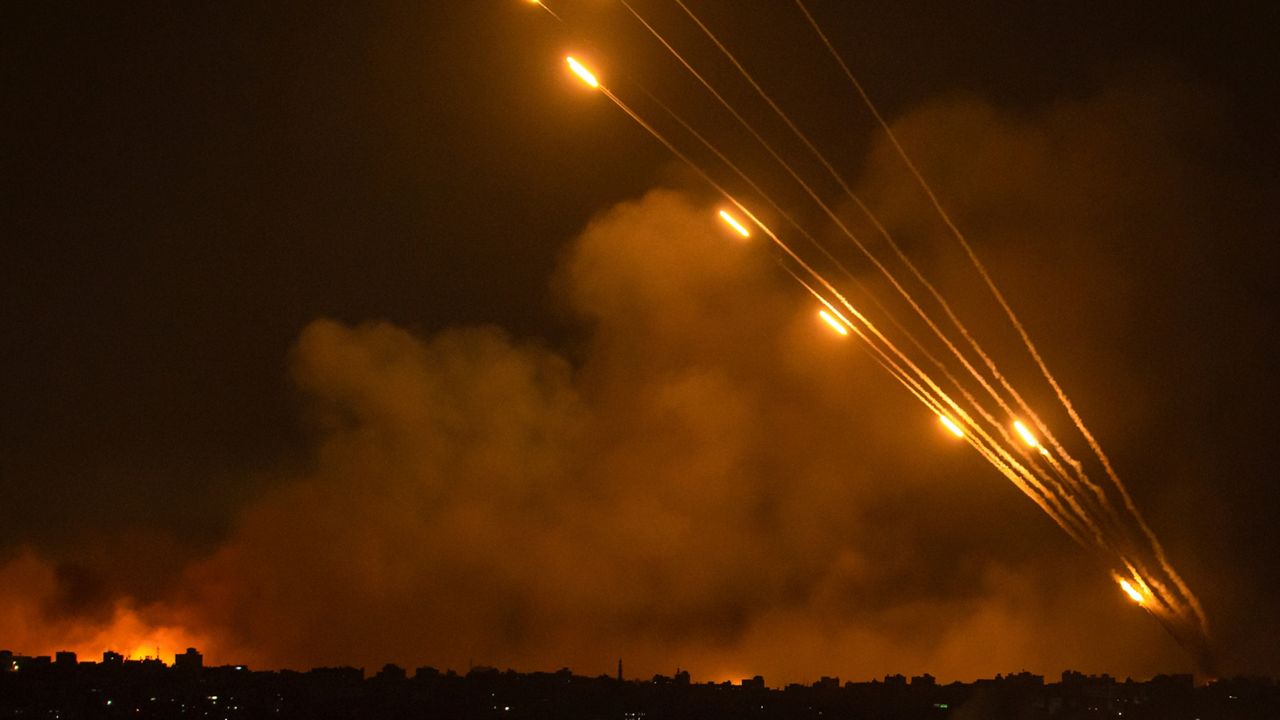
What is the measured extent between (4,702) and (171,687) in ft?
24.6

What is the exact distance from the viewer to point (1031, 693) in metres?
60.1

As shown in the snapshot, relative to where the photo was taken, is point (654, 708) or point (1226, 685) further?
point (654, 708)

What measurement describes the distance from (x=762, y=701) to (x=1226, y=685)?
2135 cm

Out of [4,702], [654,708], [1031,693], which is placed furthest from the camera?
[654,708]

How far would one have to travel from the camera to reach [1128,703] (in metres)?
60.2

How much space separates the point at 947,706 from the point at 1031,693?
13.4 ft

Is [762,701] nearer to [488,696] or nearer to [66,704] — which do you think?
[488,696]

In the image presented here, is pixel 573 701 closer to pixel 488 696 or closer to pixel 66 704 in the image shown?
pixel 488 696

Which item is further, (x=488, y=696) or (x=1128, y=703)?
(x=488, y=696)

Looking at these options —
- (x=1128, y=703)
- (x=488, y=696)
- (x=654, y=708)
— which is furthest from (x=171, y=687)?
(x=1128, y=703)

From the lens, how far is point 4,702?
55.8 meters

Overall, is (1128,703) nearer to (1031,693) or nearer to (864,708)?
(1031,693)

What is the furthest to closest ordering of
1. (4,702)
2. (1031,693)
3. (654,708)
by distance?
1. (654,708)
2. (1031,693)
3. (4,702)

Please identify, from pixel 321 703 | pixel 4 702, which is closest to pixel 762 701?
pixel 321 703
